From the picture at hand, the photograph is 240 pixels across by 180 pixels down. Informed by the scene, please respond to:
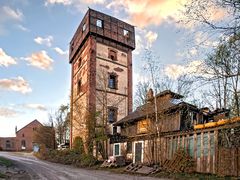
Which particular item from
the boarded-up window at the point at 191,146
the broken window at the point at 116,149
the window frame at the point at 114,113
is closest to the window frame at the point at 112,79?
the window frame at the point at 114,113

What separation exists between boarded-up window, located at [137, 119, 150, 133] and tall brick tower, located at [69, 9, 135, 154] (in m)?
4.54

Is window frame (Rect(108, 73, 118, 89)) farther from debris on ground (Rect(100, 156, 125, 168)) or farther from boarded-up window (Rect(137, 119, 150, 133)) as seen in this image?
debris on ground (Rect(100, 156, 125, 168))

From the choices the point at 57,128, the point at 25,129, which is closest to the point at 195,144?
the point at 57,128

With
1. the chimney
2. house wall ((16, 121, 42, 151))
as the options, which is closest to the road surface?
the chimney

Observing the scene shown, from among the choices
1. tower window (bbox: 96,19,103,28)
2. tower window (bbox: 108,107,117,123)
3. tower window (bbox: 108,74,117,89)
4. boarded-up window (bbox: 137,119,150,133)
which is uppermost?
tower window (bbox: 96,19,103,28)

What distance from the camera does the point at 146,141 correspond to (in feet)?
80.2

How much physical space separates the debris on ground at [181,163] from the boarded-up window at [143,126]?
534 cm

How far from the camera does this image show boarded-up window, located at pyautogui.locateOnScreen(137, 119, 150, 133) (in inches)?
982

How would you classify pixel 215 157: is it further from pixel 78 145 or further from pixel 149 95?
pixel 78 145

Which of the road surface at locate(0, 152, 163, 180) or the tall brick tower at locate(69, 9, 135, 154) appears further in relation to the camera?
the tall brick tower at locate(69, 9, 135, 154)

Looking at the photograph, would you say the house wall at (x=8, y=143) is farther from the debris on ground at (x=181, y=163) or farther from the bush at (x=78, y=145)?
the debris on ground at (x=181, y=163)

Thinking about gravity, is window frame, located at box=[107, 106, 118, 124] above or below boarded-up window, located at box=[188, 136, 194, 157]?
above

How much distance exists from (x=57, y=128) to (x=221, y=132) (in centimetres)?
3619

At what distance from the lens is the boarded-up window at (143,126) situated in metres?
25.0
